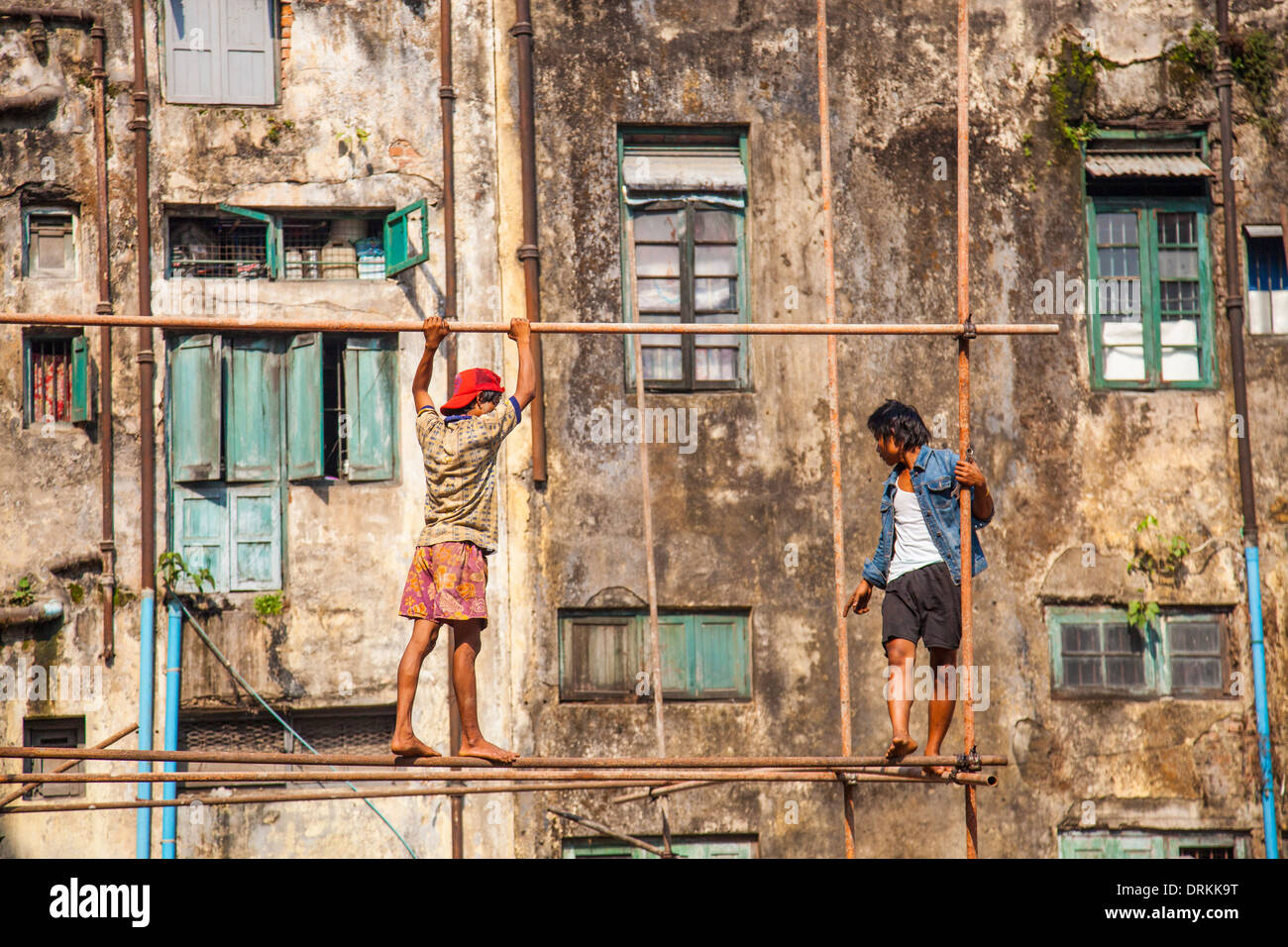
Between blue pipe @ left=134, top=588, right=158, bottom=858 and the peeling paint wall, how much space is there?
5.9 inches

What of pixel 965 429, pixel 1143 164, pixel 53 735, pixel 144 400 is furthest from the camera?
pixel 1143 164

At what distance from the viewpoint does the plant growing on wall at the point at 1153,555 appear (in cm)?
1257

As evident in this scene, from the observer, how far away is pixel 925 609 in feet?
27.0

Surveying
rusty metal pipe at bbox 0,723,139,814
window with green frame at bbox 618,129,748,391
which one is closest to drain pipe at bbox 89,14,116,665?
rusty metal pipe at bbox 0,723,139,814

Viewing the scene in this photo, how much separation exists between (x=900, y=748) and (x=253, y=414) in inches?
242

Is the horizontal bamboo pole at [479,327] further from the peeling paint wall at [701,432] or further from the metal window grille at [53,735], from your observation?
the metal window grille at [53,735]

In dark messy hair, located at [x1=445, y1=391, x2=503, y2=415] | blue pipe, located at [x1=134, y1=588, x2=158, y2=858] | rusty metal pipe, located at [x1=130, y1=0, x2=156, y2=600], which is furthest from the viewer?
rusty metal pipe, located at [x1=130, y1=0, x2=156, y2=600]

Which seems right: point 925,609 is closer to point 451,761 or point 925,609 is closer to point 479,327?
point 451,761

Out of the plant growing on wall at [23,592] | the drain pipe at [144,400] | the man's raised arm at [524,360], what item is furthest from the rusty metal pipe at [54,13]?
the man's raised arm at [524,360]

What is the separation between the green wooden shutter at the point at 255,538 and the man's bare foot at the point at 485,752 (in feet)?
14.7

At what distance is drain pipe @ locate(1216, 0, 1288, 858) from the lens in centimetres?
1236

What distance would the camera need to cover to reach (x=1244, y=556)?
41.4ft

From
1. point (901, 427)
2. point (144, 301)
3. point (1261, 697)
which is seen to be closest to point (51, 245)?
point (144, 301)

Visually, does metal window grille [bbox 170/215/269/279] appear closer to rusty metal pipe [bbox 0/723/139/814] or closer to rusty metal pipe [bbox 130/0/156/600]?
rusty metal pipe [bbox 130/0/156/600]
